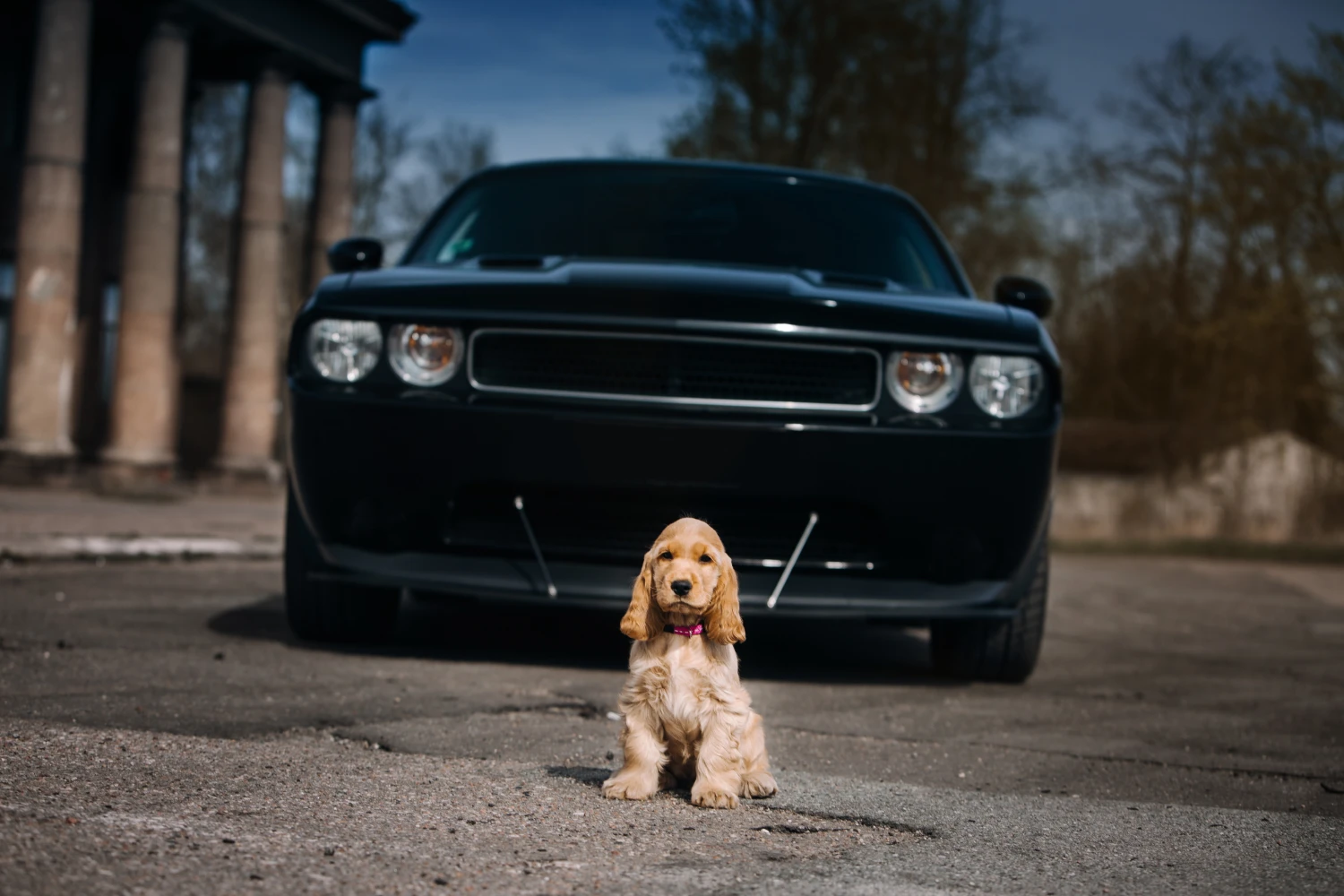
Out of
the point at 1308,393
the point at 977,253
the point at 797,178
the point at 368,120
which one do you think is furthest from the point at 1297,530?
the point at 368,120

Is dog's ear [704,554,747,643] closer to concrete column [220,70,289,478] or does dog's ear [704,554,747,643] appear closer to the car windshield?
the car windshield

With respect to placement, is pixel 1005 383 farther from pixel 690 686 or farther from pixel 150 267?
pixel 150 267

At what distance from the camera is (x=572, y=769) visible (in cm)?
334

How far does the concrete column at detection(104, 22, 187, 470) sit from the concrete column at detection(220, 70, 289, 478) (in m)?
1.75

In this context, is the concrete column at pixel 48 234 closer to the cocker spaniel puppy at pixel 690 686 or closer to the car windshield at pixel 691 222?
the car windshield at pixel 691 222

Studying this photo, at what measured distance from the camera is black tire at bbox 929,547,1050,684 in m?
5.05

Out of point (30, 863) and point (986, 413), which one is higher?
point (986, 413)

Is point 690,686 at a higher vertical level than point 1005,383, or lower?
lower

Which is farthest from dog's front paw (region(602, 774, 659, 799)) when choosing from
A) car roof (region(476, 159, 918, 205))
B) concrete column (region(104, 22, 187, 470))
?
concrete column (region(104, 22, 187, 470))

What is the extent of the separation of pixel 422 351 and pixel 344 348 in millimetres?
239

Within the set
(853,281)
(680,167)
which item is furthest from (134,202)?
(853,281)

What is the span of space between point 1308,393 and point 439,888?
77.2ft

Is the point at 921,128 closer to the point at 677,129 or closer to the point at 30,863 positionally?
the point at 677,129

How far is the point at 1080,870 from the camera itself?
2.65 m
